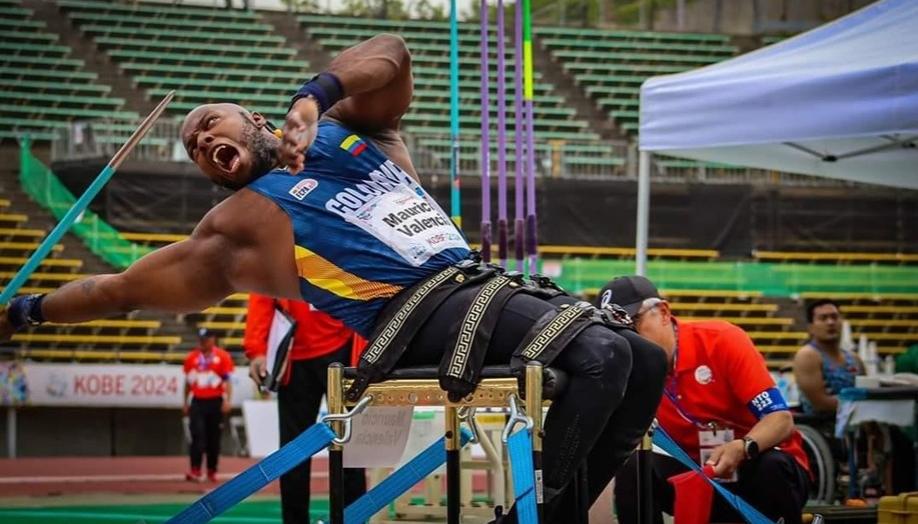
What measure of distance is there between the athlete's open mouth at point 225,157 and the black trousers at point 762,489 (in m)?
1.95

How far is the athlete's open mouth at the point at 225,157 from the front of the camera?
3914 mm

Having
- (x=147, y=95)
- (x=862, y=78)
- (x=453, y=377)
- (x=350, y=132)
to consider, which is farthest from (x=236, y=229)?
(x=147, y=95)

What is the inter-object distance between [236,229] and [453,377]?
719mm

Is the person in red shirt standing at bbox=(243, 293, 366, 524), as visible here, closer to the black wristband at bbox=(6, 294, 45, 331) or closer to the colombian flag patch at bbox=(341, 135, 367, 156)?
the black wristband at bbox=(6, 294, 45, 331)

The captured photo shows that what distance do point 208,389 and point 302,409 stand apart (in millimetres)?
9427

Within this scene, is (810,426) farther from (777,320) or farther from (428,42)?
(428,42)

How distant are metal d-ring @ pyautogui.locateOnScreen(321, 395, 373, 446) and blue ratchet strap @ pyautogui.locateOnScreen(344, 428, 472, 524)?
488 mm

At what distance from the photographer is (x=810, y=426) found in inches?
352

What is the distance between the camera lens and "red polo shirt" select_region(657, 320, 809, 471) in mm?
5250

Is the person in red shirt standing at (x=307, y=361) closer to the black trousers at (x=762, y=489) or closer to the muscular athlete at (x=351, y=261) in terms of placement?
the black trousers at (x=762, y=489)

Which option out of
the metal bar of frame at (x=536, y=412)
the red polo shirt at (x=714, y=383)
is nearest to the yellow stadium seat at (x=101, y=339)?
the red polo shirt at (x=714, y=383)

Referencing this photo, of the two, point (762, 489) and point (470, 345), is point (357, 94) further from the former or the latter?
point (762, 489)

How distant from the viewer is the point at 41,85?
24.4 m

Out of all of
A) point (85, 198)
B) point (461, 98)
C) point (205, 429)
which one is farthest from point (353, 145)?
point (461, 98)
